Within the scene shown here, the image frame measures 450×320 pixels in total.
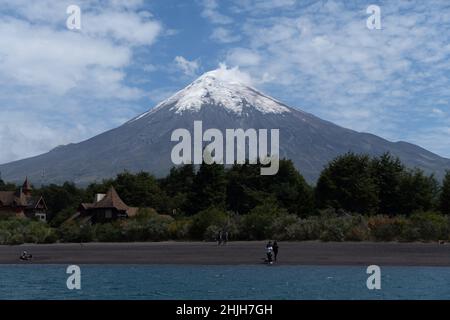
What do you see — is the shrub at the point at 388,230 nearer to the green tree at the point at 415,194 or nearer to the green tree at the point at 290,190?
the green tree at the point at 415,194

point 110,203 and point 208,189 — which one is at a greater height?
point 208,189

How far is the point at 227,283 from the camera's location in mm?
31188

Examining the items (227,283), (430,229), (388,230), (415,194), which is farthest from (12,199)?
(227,283)

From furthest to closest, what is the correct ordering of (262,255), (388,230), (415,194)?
1. (415,194)
2. (388,230)
3. (262,255)

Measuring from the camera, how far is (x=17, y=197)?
12900cm

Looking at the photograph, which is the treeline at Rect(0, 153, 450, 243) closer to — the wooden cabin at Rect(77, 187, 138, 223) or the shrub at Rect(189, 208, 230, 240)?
the shrub at Rect(189, 208, 230, 240)

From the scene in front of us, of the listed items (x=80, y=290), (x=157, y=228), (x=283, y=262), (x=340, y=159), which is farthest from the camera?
(x=340, y=159)

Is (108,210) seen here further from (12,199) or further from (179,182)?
(12,199)

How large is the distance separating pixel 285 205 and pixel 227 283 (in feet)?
185

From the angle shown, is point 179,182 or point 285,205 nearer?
point 285,205

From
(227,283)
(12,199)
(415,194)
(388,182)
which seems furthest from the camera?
(12,199)

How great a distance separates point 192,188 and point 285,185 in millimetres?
14762
